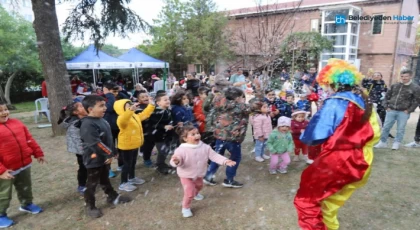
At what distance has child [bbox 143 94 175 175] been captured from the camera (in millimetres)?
4355

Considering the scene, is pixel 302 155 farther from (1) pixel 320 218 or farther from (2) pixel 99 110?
(2) pixel 99 110

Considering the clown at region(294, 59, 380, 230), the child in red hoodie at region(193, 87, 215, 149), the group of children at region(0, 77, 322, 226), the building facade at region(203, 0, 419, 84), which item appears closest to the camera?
the clown at region(294, 59, 380, 230)

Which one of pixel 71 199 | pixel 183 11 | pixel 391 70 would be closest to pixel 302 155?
pixel 71 199

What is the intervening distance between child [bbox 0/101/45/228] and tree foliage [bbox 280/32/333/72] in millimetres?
17777

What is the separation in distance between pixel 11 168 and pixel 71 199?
979 millimetres

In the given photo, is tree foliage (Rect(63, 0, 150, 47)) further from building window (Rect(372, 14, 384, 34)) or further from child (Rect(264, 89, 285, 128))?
building window (Rect(372, 14, 384, 34))

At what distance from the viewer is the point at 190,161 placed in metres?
3.26

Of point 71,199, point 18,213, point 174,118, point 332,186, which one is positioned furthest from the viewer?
point 174,118

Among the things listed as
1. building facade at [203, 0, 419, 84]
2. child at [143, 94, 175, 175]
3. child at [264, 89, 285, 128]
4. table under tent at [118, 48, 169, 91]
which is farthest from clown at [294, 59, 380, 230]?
building facade at [203, 0, 419, 84]

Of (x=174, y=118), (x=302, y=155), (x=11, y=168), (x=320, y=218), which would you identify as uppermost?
(x=174, y=118)

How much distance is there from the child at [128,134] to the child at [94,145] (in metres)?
0.29

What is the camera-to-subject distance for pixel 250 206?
3627 millimetres

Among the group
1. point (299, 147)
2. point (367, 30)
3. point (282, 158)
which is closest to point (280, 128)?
point (282, 158)

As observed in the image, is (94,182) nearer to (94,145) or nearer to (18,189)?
(94,145)
